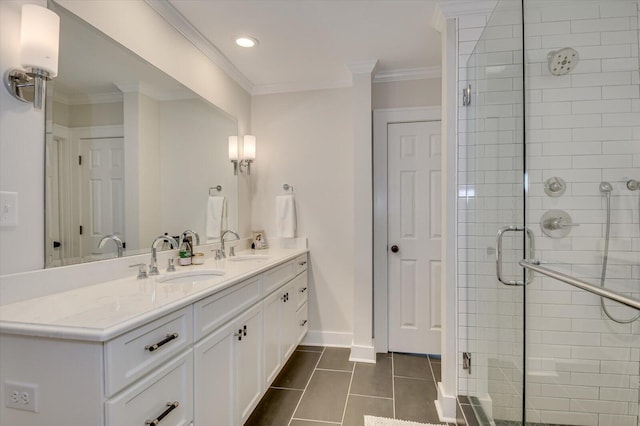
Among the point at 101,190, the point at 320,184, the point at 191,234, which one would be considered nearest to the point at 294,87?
the point at 320,184

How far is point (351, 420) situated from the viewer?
6.04 feet

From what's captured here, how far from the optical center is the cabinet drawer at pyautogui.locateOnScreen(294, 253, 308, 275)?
264 centimetres

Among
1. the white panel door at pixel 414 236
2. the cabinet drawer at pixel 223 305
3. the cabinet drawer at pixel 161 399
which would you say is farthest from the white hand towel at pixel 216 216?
the white panel door at pixel 414 236

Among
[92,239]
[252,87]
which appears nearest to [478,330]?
[92,239]

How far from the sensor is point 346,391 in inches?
84.9

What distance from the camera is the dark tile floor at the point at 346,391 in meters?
1.88

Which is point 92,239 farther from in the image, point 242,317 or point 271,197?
point 271,197

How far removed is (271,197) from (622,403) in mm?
2675

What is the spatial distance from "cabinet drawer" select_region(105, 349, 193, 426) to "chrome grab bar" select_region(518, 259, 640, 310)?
1.41 m

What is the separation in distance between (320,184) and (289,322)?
1.27 meters

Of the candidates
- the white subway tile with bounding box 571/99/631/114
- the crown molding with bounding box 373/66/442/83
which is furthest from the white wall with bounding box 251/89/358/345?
the white subway tile with bounding box 571/99/631/114

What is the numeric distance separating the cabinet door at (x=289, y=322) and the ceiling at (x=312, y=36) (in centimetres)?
181

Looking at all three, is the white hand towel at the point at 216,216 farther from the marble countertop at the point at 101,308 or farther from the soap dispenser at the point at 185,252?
the marble countertop at the point at 101,308

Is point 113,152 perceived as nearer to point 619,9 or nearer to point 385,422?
point 385,422
